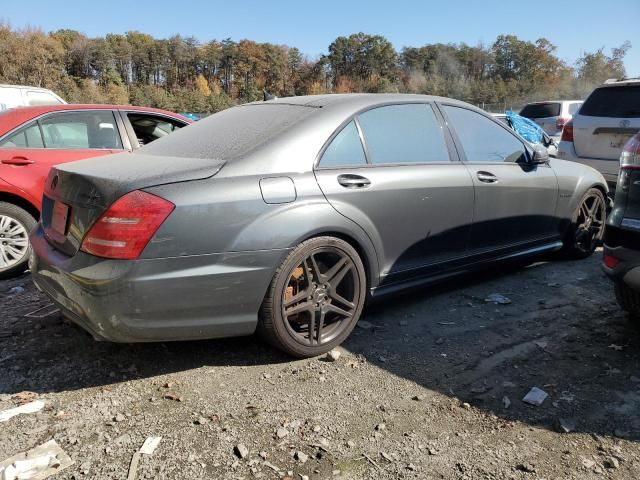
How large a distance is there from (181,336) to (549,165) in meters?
3.43

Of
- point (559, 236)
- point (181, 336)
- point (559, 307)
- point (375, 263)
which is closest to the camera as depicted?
point (181, 336)

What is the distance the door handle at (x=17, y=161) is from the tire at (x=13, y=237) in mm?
358

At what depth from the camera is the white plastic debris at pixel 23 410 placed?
2.51m

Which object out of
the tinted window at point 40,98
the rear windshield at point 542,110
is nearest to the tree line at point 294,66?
the rear windshield at point 542,110

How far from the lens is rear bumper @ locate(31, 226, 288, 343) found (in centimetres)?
250

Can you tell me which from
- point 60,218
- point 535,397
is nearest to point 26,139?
point 60,218

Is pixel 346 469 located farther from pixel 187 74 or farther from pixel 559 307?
pixel 187 74

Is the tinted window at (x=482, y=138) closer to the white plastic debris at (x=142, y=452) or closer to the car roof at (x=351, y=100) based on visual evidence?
the car roof at (x=351, y=100)

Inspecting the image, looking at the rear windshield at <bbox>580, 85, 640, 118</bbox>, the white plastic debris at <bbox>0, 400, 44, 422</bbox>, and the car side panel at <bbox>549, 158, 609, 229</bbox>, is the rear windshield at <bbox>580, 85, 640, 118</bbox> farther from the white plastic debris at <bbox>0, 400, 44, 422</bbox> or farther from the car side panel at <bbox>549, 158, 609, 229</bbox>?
the white plastic debris at <bbox>0, 400, 44, 422</bbox>

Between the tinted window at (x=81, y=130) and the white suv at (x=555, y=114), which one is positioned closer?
the tinted window at (x=81, y=130)

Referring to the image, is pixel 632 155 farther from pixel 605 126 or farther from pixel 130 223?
pixel 605 126

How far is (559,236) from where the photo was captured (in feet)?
15.6

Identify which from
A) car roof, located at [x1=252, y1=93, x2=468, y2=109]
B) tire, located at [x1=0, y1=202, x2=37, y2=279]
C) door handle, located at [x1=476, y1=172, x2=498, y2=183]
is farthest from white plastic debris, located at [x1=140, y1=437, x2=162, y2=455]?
tire, located at [x1=0, y1=202, x2=37, y2=279]

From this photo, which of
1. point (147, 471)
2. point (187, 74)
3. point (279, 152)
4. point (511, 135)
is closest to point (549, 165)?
point (511, 135)
